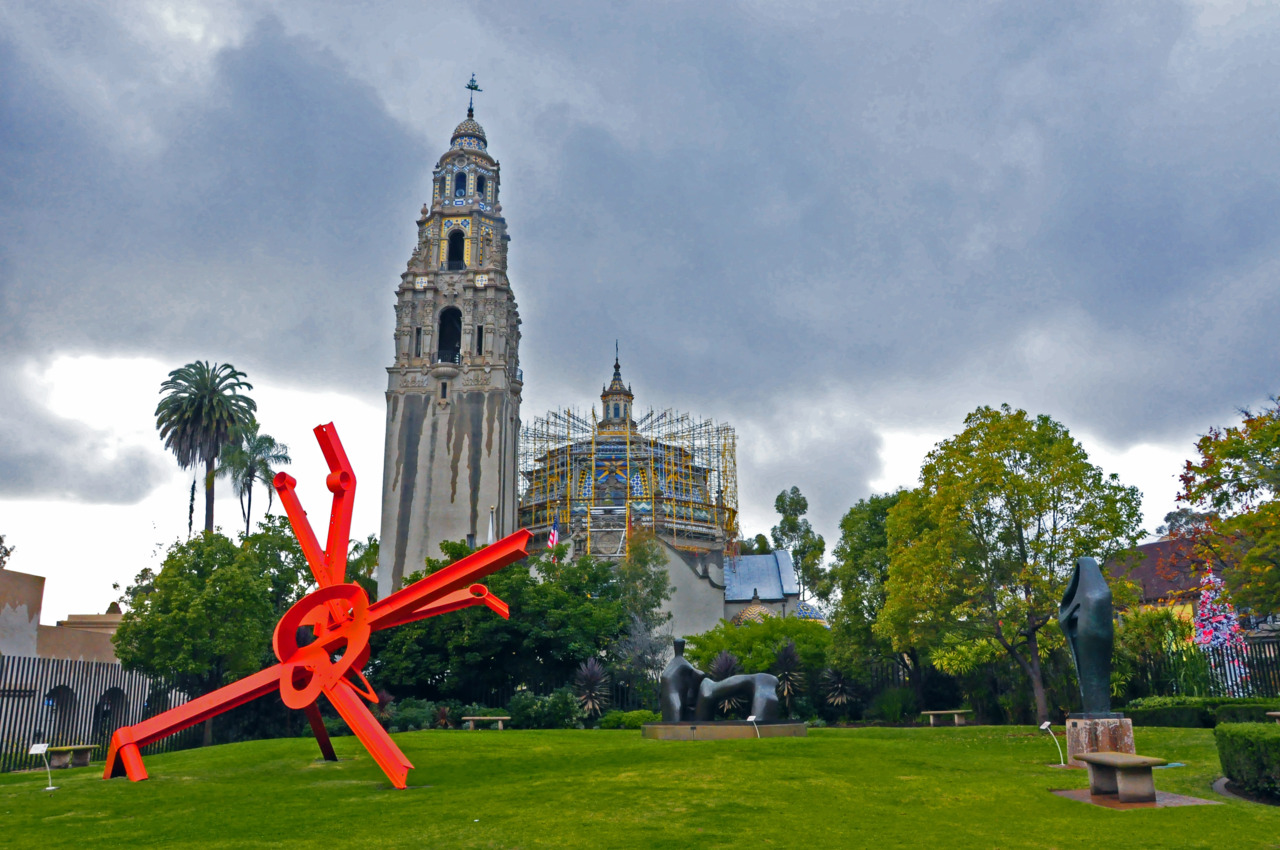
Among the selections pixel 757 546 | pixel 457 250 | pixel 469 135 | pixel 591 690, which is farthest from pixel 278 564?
pixel 757 546

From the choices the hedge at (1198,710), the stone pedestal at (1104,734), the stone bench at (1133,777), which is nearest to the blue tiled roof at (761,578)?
the hedge at (1198,710)

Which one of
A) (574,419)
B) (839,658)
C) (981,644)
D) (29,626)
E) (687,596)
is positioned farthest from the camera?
(574,419)

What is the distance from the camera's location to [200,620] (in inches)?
1057

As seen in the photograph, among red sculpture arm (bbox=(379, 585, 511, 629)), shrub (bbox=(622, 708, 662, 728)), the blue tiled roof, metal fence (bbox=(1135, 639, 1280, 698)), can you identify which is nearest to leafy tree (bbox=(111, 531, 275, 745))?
shrub (bbox=(622, 708, 662, 728))

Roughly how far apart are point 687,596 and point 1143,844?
4660cm

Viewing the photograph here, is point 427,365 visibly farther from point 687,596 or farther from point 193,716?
point 193,716

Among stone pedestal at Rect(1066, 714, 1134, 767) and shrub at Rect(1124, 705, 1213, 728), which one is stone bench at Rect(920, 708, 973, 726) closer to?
shrub at Rect(1124, 705, 1213, 728)

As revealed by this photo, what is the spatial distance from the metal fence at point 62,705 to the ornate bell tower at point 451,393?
92.0 ft

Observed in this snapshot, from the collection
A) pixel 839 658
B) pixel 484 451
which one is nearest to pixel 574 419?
pixel 484 451

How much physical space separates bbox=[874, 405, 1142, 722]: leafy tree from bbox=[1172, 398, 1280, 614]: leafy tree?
2.26m

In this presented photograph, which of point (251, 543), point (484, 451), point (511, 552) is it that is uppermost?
point (484, 451)

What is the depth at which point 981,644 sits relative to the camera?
71.5 feet

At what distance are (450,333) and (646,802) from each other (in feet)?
173

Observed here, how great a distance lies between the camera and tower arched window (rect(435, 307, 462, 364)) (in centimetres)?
6056
